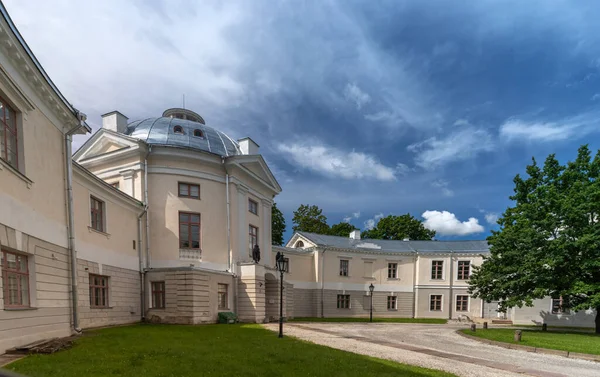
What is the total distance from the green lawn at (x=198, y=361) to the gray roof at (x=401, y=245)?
76.3 ft

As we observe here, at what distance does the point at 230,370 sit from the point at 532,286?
63.9 ft

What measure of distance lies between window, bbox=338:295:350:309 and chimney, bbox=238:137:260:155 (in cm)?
1683

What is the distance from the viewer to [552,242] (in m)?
18.9

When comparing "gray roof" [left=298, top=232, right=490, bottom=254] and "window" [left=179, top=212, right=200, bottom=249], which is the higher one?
"gray roof" [left=298, top=232, right=490, bottom=254]

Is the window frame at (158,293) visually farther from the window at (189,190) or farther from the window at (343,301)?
the window at (343,301)

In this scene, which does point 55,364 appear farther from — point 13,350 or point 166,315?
point 166,315

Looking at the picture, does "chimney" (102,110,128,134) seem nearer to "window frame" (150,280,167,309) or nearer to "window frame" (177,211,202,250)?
"window frame" (177,211,202,250)

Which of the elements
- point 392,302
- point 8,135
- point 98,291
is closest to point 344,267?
point 392,302

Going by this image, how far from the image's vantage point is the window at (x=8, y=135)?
8.69m

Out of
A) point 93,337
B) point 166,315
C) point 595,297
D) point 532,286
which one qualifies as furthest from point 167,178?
point 595,297

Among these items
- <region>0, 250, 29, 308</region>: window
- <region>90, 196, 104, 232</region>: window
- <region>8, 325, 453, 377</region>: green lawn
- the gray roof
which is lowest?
<region>8, 325, 453, 377</region>: green lawn

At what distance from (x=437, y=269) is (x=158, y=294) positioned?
2698 cm

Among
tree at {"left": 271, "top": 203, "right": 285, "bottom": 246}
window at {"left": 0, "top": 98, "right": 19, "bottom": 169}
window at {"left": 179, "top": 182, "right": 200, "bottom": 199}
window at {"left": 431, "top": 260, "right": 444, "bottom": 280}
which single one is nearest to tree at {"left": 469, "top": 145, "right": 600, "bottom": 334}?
window at {"left": 431, "top": 260, "right": 444, "bottom": 280}

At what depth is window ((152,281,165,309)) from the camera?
18.4 m
